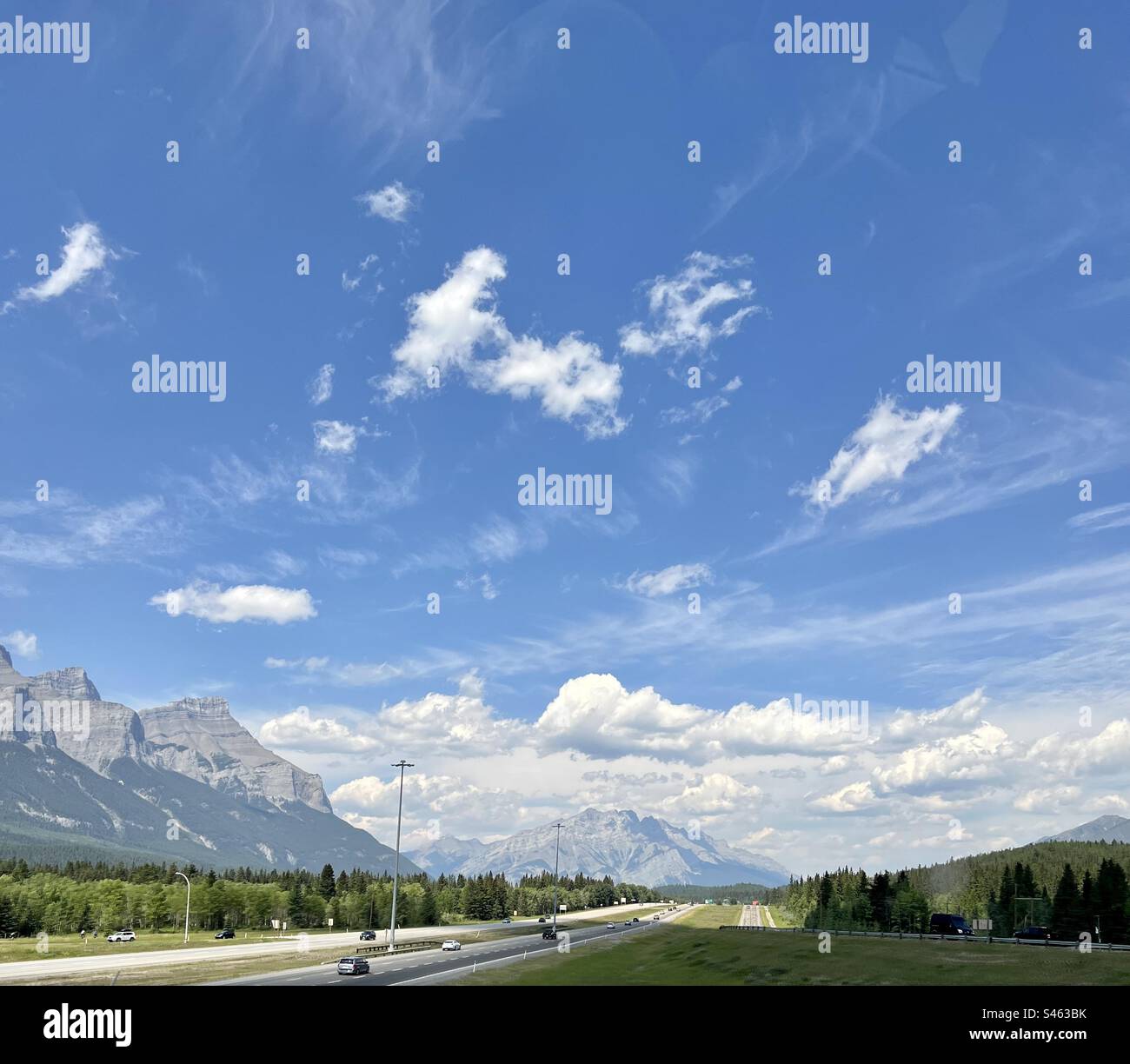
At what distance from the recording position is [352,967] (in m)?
75.5

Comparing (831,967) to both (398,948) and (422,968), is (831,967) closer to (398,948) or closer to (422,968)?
(422,968)

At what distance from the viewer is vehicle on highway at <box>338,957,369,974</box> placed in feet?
247

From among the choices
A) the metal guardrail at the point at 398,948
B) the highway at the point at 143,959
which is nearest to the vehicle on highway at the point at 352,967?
the highway at the point at 143,959

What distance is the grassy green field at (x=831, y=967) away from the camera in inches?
2457

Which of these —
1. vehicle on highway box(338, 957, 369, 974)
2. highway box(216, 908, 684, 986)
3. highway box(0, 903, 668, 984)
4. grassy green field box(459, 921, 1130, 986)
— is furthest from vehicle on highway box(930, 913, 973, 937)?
vehicle on highway box(338, 957, 369, 974)

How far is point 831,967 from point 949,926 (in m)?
50.3

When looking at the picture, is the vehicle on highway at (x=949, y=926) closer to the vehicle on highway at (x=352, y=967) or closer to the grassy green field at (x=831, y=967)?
the grassy green field at (x=831, y=967)

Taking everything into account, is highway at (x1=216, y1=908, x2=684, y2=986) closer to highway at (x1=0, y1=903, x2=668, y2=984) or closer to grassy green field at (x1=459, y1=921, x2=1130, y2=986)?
grassy green field at (x1=459, y1=921, x2=1130, y2=986)

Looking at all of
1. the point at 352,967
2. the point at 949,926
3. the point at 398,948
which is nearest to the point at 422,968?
the point at 352,967

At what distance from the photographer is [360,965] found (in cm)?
7650

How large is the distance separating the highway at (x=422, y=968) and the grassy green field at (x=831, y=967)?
12.2ft

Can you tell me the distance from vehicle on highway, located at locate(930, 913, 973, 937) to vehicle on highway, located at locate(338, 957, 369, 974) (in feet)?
232
